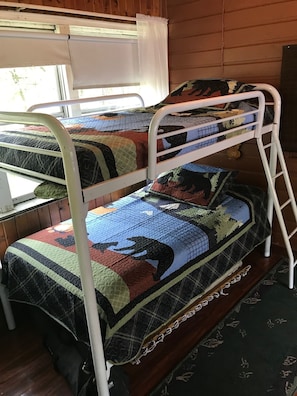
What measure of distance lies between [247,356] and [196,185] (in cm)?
127

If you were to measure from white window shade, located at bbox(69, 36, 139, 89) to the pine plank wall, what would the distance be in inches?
8.9

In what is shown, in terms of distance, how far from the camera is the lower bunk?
1704 mm

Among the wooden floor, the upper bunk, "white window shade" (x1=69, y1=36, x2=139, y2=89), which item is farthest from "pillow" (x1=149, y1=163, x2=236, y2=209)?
"white window shade" (x1=69, y1=36, x2=139, y2=89)

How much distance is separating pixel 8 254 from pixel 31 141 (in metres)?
0.93

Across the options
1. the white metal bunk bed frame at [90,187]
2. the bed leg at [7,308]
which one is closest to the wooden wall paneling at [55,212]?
the bed leg at [7,308]

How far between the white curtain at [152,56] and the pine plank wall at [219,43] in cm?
10

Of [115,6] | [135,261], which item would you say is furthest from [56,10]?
[135,261]

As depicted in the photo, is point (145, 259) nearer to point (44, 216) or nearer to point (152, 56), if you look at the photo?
point (44, 216)

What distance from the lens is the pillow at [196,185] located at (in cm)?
260

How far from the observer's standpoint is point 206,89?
2.71m

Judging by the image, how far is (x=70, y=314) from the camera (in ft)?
5.66

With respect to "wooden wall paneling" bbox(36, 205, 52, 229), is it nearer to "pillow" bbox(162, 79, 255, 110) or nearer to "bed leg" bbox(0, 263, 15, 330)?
"bed leg" bbox(0, 263, 15, 330)

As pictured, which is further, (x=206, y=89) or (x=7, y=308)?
(x=206, y=89)

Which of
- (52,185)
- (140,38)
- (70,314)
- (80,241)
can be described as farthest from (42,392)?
(140,38)
